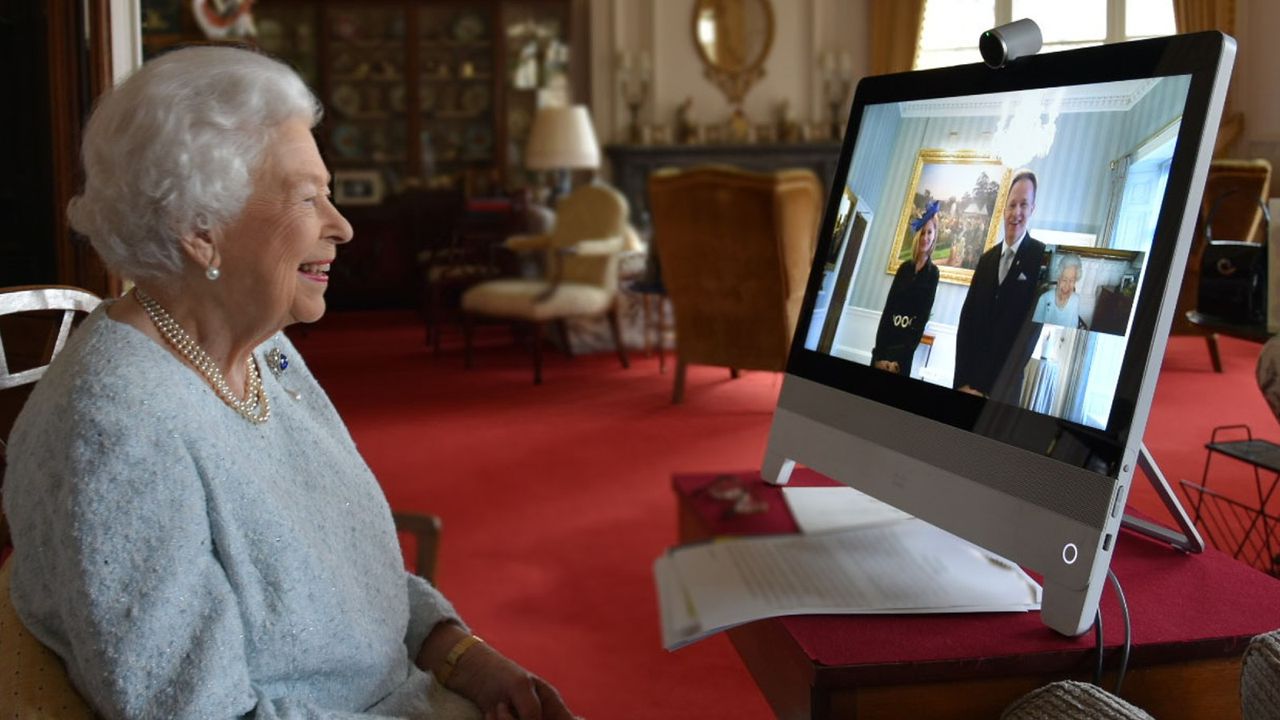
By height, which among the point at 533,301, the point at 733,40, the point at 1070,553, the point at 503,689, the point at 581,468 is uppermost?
the point at 733,40

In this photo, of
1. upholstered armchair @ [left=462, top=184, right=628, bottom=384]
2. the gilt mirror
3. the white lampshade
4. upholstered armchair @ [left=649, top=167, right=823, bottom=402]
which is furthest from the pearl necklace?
the gilt mirror

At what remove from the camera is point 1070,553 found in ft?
2.75

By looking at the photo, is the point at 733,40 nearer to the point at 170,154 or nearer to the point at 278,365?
the point at 278,365

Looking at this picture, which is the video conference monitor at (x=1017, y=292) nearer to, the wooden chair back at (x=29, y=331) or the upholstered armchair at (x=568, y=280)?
the wooden chair back at (x=29, y=331)

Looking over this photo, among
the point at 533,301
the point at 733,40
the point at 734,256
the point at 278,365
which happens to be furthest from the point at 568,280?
the point at 278,365

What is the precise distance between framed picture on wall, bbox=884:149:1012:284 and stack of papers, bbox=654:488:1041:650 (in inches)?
9.7

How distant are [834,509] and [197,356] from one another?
631 mm

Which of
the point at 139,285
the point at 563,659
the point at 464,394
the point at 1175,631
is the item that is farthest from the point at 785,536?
the point at 464,394

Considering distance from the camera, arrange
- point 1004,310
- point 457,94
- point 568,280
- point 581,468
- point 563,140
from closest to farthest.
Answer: point 1004,310 < point 581,468 < point 568,280 < point 563,140 < point 457,94

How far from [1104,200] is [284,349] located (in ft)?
2.64

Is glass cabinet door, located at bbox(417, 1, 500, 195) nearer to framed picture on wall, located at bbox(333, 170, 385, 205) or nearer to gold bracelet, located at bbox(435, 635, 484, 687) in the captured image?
framed picture on wall, located at bbox(333, 170, 385, 205)

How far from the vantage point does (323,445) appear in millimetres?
1108

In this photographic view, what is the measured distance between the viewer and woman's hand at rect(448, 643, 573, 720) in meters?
1.12

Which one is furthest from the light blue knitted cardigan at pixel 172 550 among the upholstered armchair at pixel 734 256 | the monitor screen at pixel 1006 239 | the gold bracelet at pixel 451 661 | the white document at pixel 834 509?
the upholstered armchair at pixel 734 256
